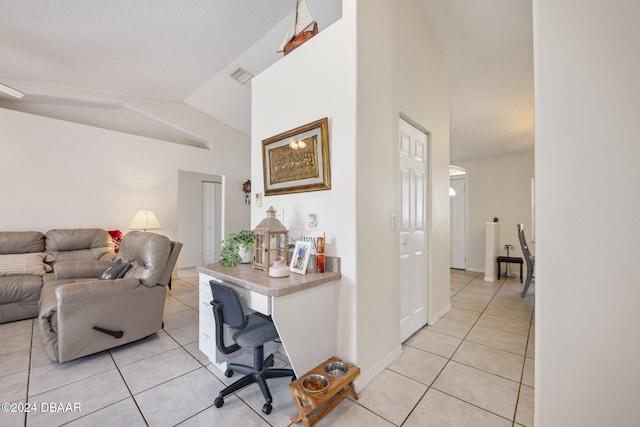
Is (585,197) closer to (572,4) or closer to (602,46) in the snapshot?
(602,46)

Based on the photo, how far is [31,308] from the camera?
298cm

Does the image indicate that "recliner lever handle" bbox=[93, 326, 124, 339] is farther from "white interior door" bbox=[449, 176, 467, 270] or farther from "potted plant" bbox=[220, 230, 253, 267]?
"white interior door" bbox=[449, 176, 467, 270]

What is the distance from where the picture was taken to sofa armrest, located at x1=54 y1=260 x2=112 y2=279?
10.1 ft

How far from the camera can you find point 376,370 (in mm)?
1924

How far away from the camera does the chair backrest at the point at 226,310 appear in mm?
1537

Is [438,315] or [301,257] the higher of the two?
[301,257]

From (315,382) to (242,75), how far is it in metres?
4.40

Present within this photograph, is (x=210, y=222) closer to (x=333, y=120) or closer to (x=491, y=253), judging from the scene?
(x=333, y=120)

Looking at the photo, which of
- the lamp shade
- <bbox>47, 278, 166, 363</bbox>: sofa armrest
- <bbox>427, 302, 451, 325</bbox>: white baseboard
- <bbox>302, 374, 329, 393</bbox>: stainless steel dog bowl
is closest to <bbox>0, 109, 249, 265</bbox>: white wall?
the lamp shade

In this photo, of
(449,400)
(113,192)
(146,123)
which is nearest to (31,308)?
(113,192)

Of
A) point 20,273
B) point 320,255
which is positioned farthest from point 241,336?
point 20,273

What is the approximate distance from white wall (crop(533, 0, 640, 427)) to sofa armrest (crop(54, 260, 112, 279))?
4.42 m

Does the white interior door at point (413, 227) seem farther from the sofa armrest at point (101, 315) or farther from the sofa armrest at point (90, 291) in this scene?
the sofa armrest at point (90, 291)

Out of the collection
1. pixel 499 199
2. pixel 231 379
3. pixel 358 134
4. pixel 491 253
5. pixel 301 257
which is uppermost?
pixel 358 134
